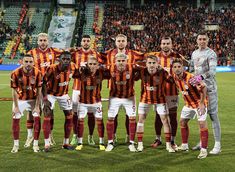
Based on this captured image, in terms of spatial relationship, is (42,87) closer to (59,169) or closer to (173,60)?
(59,169)

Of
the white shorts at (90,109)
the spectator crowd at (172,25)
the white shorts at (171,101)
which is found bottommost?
the white shorts at (90,109)

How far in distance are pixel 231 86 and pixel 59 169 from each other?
1466cm

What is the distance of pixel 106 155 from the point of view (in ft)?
21.8

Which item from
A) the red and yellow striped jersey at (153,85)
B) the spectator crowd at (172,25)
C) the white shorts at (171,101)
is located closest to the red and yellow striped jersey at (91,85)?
the red and yellow striped jersey at (153,85)

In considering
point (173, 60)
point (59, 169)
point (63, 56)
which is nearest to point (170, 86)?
point (173, 60)

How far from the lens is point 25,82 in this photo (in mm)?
6977

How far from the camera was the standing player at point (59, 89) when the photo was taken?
23.0 feet

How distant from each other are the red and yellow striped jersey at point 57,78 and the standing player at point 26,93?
209 mm

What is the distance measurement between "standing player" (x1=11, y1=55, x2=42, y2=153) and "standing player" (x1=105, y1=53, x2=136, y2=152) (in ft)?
4.20

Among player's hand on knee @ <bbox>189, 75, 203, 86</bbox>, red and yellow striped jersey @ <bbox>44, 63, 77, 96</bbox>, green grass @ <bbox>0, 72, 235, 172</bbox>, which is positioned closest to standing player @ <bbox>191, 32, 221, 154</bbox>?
player's hand on knee @ <bbox>189, 75, 203, 86</bbox>

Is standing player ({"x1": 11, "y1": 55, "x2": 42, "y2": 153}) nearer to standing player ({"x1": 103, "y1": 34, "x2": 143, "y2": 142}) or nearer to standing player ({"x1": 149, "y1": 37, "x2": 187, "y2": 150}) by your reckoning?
standing player ({"x1": 103, "y1": 34, "x2": 143, "y2": 142})

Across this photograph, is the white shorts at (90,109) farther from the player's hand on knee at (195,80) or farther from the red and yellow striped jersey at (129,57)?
the player's hand on knee at (195,80)

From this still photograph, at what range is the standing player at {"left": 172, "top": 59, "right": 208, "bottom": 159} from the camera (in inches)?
257

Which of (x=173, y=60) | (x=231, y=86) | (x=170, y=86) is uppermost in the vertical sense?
(x=173, y=60)
